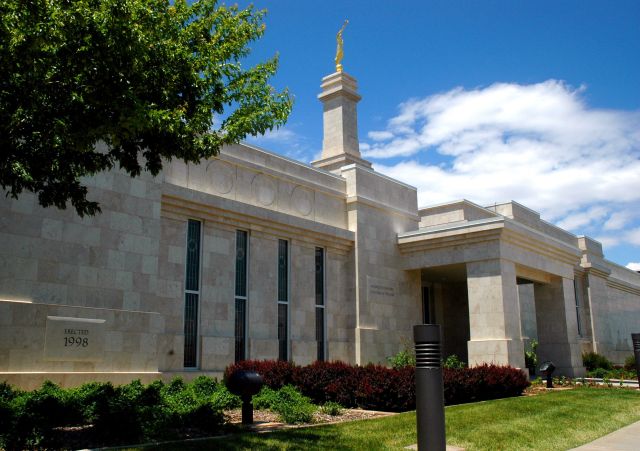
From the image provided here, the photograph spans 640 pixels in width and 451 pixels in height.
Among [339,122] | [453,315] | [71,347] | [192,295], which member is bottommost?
[71,347]

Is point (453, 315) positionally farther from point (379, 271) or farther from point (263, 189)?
point (263, 189)

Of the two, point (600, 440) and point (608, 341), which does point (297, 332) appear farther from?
point (608, 341)

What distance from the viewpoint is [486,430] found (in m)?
11.1

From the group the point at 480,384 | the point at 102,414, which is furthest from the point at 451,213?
the point at 102,414

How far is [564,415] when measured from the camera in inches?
530

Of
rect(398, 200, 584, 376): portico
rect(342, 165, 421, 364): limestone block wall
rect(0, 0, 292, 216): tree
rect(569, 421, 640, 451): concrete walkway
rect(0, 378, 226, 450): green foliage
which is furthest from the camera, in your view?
rect(342, 165, 421, 364): limestone block wall

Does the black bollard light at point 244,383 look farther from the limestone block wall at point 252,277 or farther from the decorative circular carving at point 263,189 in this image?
the decorative circular carving at point 263,189

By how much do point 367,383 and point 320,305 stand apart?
7.02 m

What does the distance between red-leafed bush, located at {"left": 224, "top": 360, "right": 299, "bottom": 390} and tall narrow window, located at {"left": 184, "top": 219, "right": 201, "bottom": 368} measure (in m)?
1.42

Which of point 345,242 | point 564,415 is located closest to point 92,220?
point 345,242

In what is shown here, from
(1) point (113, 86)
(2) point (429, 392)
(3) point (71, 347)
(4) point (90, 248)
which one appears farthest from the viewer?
(4) point (90, 248)

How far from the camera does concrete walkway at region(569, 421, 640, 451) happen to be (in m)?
9.77

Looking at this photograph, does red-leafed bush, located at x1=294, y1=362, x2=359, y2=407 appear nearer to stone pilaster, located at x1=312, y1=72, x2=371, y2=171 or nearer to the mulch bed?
the mulch bed

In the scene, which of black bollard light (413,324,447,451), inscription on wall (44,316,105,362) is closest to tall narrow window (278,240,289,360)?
inscription on wall (44,316,105,362)
